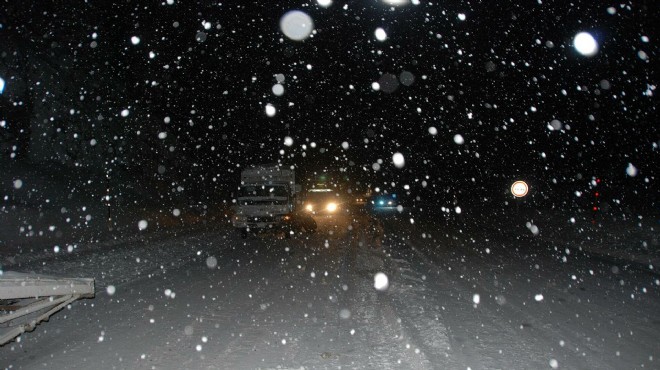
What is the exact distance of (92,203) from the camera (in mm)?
21484

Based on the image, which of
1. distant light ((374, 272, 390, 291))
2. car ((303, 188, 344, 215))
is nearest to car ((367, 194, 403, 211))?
car ((303, 188, 344, 215))

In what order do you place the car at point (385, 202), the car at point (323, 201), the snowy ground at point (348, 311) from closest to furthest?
the snowy ground at point (348, 311) → the car at point (323, 201) → the car at point (385, 202)

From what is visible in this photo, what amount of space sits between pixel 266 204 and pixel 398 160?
76.6 meters

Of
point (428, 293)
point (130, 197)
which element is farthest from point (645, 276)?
point (130, 197)

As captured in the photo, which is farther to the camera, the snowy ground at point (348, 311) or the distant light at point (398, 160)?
the distant light at point (398, 160)

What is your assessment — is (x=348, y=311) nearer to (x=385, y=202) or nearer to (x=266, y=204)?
(x=266, y=204)

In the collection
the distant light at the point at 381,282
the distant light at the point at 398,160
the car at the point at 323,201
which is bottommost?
the distant light at the point at 381,282

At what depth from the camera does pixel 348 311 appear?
300 inches

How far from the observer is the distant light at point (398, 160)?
90.7 meters

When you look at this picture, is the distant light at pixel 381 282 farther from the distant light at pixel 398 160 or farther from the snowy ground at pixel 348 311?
the distant light at pixel 398 160

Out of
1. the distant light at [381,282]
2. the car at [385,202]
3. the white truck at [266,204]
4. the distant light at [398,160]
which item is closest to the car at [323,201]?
the car at [385,202]

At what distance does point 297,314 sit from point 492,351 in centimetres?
283

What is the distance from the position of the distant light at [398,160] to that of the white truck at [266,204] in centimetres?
6637

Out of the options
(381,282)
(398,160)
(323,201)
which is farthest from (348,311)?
(398,160)
